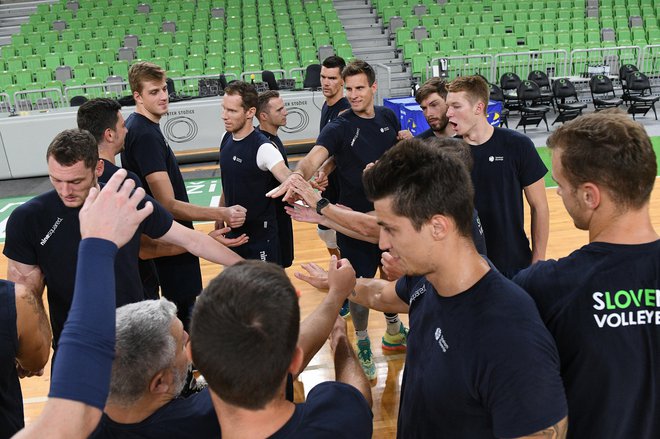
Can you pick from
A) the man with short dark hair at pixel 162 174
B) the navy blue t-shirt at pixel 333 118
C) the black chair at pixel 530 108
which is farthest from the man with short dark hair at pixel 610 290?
the black chair at pixel 530 108

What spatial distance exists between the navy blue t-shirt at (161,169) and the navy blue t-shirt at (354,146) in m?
1.11

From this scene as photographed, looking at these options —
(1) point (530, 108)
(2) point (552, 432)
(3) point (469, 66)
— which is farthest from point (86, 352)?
(3) point (469, 66)

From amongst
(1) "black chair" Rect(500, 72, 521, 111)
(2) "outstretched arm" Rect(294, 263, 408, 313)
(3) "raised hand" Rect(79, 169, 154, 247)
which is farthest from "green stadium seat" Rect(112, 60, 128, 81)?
(3) "raised hand" Rect(79, 169, 154, 247)

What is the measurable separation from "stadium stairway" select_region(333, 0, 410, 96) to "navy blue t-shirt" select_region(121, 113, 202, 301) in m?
9.16

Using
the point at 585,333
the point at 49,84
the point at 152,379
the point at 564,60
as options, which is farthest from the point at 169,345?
the point at 564,60

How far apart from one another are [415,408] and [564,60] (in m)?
13.4

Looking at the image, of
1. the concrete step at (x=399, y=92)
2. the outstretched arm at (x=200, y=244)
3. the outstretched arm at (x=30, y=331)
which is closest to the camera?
the outstretched arm at (x=30, y=331)

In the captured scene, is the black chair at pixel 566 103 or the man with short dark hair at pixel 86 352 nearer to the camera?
the man with short dark hair at pixel 86 352

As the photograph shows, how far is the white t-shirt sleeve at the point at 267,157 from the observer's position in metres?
3.96

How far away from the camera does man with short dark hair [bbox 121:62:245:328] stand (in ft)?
12.4

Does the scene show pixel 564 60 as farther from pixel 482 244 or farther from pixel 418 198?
pixel 418 198

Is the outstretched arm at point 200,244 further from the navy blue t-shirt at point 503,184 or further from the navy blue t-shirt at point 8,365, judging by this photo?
the navy blue t-shirt at point 503,184

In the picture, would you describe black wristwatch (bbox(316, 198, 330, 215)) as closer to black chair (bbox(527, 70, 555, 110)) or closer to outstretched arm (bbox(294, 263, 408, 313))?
outstretched arm (bbox(294, 263, 408, 313))

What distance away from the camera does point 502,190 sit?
131 inches
